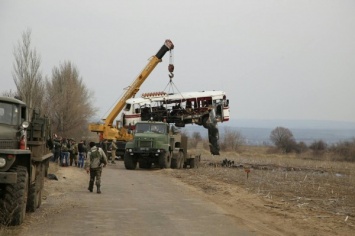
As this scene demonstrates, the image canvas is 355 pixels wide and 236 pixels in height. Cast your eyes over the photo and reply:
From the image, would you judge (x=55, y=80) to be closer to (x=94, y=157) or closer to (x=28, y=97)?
(x=28, y=97)

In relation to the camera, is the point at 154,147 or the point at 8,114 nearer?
the point at 8,114

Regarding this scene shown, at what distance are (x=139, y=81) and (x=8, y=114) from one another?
27000 mm

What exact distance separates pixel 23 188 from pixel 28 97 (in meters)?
31.4

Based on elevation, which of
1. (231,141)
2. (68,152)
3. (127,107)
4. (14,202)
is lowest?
(14,202)

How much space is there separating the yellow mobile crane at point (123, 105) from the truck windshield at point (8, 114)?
24542 millimetres

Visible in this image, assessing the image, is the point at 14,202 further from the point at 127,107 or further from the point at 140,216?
the point at 127,107

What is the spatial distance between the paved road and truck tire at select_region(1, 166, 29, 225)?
0.39m

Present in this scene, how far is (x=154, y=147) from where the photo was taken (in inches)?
1070

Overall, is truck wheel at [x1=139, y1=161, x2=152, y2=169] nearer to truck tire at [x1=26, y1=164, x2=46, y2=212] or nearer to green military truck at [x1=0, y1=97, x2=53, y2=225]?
green military truck at [x1=0, y1=97, x2=53, y2=225]

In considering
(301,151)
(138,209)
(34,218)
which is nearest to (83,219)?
(34,218)

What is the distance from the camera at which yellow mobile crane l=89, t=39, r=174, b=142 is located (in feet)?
118

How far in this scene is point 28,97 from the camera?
40.0 m

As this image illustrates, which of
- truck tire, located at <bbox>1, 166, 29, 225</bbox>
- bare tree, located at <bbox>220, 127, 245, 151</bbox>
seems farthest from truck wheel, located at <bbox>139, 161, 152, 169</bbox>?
bare tree, located at <bbox>220, 127, 245, 151</bbox>

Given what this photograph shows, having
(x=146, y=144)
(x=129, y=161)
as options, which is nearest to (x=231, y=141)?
(x=129, y=161)
